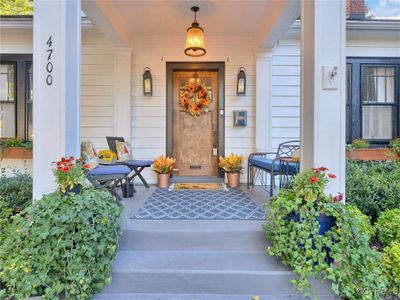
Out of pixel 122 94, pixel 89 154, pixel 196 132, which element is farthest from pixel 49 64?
pixel 196 132

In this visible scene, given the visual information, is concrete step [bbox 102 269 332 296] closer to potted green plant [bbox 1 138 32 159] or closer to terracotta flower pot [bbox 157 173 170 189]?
terracotta flower pot [bbox 157 173 170 189]

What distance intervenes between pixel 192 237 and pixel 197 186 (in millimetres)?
1996

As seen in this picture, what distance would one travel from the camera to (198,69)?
4824 mm

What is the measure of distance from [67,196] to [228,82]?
3661 millimetres

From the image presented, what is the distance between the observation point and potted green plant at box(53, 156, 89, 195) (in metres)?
1.97

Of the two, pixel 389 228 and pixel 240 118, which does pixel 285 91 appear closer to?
pixel 240 118

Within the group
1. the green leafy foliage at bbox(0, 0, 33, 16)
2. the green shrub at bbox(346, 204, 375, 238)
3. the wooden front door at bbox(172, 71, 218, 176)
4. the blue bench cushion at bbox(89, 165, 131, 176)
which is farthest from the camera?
the green leafy foliage at bbox(0, 0, 33, 16)

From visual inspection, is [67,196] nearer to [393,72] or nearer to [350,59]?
[350,59]

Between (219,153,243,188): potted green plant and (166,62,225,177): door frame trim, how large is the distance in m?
0.34

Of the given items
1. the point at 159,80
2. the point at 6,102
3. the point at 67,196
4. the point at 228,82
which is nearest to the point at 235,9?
the point at 228,82

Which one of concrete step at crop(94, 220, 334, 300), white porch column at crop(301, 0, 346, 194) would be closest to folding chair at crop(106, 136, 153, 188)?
concrete step at crop(94, 220, 334, 300)

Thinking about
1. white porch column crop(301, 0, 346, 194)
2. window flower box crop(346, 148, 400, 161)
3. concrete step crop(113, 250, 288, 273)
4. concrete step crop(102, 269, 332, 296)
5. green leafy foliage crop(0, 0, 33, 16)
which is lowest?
concrete step crop(102, 269, 332, 296)

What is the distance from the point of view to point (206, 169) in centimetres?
491

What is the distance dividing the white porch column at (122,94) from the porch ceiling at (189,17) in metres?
0.33
